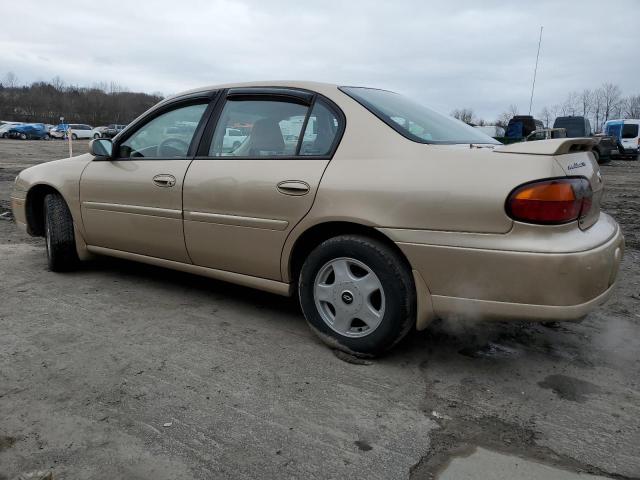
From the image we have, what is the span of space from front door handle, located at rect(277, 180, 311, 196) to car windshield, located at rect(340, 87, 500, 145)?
56 cm

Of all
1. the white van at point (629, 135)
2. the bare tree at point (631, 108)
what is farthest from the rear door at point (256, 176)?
the bare tree at point (631, 108)

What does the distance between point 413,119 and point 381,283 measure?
3.44 feet

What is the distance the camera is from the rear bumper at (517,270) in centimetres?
235

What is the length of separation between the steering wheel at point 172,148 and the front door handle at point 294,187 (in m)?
0.95

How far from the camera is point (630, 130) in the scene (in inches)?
1013

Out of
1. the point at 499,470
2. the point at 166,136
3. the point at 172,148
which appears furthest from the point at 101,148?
the point at 499,470

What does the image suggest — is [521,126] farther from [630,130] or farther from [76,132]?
[76,132]

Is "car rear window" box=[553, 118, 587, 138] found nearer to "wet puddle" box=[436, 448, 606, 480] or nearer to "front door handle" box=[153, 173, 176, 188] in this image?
"front door handle" box=[153, 173, 176, 188]

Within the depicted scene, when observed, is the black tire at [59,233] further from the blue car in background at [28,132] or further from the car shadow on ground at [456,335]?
the blue car in background at [28,132]

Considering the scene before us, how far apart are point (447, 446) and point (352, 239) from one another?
1123mm

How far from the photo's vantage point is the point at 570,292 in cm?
236

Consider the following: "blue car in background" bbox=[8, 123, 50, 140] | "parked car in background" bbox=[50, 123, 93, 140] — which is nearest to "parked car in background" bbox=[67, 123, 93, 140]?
"parked car in background" bbox=[50, 123, 93, 140]

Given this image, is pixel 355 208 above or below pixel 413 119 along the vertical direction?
below

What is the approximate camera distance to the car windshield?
2910mm
